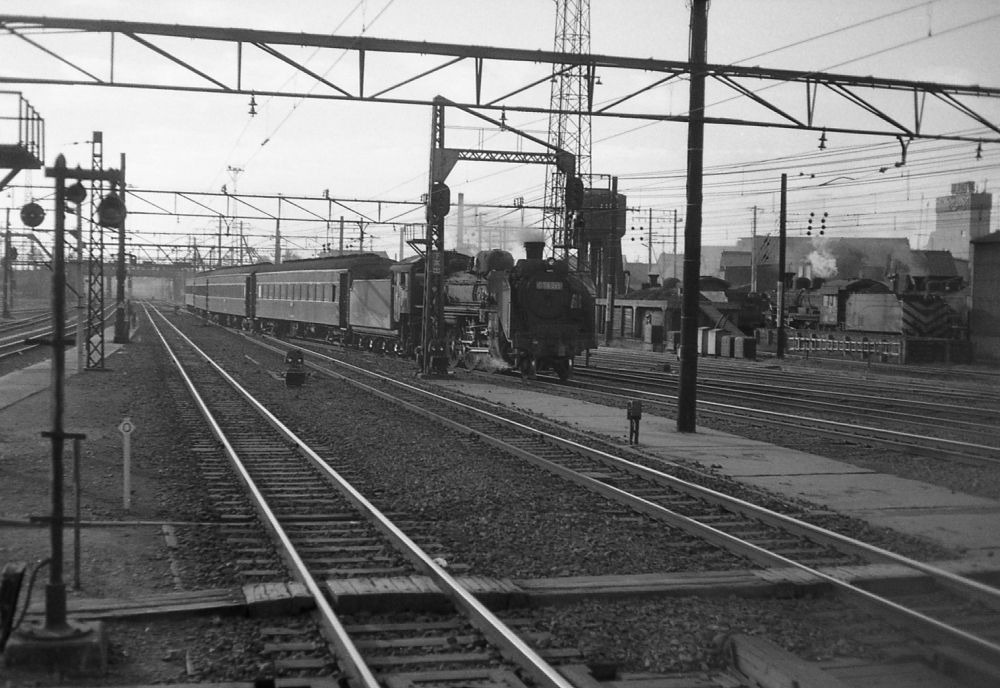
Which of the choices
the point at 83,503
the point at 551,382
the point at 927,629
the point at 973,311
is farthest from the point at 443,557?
the point at 973,311

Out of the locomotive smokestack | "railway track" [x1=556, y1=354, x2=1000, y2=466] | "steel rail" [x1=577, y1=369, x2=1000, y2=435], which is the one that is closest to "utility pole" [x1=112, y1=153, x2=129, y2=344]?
the locomotive smokestack

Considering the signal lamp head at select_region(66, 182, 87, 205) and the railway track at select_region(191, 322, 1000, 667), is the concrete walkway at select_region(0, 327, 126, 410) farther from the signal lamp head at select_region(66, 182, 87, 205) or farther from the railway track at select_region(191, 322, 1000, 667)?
the signal lamp head at select_region(66, 182, 87, 205)

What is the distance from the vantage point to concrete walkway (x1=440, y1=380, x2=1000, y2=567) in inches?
369

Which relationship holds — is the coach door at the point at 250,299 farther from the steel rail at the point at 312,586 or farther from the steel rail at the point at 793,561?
the steel rail at the point at 793,561

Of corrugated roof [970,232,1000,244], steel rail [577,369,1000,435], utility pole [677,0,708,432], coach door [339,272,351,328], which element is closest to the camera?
utility pole [677,0,708,432]

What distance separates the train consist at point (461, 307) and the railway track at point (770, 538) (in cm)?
951

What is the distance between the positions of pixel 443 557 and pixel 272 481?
4151 mm

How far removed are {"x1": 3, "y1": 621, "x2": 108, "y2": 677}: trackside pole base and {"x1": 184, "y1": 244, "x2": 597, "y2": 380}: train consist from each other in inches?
769

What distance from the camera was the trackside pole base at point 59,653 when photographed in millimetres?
5414

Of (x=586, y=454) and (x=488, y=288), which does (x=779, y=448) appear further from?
(x=488, y=288)

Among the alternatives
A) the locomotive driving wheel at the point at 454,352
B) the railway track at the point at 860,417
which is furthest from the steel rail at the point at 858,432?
the locomotive driving wheel at the point at 454,352

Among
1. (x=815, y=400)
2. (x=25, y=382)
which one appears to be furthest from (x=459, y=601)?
(x=25, y=382)

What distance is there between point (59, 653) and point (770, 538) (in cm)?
586

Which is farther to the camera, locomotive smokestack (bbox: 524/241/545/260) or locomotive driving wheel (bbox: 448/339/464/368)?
locomotive driving wheel (bbox: 448/339/464/368)
